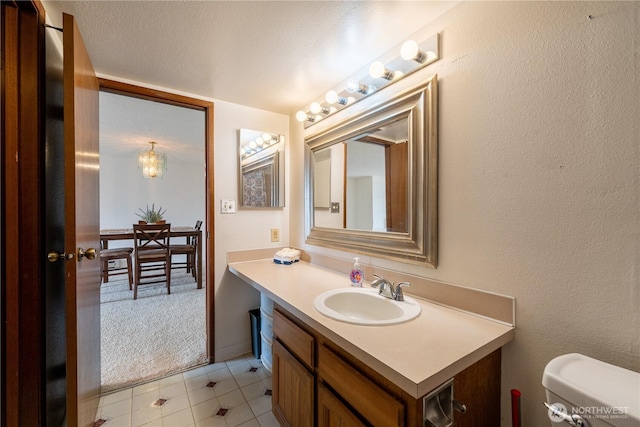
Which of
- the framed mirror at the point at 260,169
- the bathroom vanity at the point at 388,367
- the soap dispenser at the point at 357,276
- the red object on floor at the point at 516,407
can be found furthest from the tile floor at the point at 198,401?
the framed mirror at the point at 260,169

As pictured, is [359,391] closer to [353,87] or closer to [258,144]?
[353,87]

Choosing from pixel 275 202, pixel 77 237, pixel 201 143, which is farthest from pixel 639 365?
pixel 201 143

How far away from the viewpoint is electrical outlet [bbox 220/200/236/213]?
202 centimetres

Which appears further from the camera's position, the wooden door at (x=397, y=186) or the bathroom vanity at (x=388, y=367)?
the wooden door at (x=397, y=186)

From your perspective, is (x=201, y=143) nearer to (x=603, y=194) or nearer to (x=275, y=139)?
(x=275, y=139)

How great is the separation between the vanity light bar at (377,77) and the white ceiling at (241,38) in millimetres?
102

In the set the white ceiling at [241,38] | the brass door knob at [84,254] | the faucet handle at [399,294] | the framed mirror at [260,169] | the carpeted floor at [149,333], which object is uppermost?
the white ceiling at [241,38]

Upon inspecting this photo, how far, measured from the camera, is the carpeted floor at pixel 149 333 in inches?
74.9

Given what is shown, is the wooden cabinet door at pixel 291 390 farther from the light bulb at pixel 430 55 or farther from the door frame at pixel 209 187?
the light bulb at pixel 430 55

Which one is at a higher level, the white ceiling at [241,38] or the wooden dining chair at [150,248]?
the white ceiling at [241,38]

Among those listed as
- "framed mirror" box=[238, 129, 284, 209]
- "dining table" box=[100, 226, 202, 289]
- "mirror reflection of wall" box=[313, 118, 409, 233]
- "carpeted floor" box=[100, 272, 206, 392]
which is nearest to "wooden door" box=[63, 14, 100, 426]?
"carpeted floor" box=[100, 272, 206, 392]

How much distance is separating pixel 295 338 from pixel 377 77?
131cm

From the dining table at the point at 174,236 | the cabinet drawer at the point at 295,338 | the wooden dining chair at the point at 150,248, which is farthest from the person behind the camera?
the dining table at the point at 174,236

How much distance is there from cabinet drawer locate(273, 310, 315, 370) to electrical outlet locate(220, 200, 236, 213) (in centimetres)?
97
